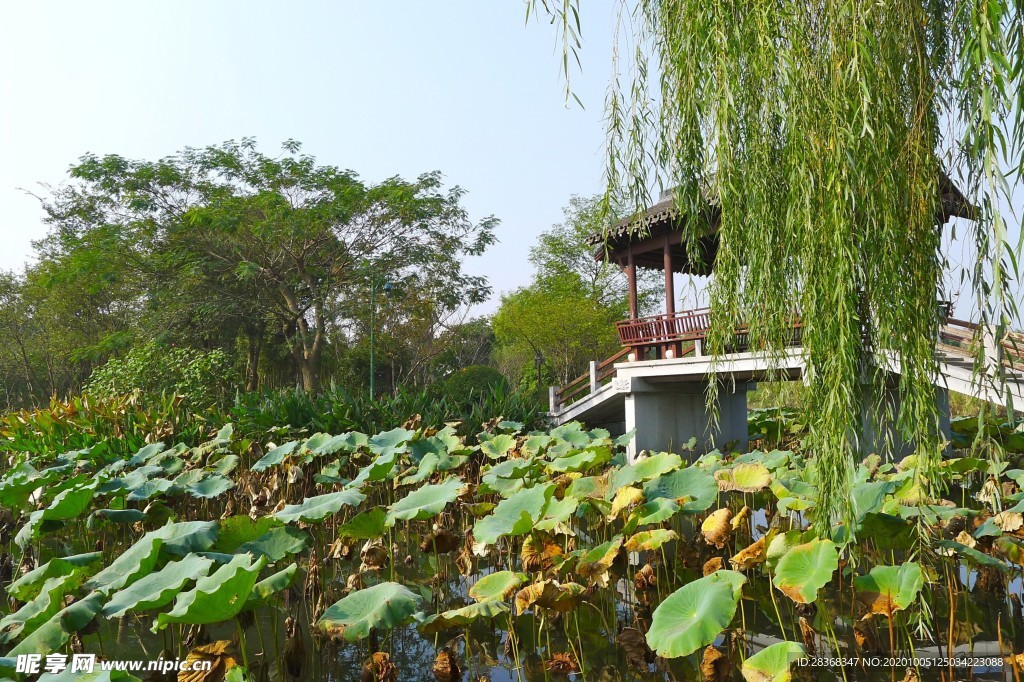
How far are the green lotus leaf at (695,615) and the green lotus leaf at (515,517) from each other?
107 cm

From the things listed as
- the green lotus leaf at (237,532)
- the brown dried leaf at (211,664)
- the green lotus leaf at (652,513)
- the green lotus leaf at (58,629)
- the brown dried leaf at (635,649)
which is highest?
the green lotus leaf at (237,532)

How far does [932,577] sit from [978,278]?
1517 mm

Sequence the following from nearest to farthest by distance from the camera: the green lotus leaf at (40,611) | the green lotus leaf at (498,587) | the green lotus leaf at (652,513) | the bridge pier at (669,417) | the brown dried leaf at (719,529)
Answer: the green lotus leaf at (40,611)
the green lotus leaf at (498,587)
the brown dried leaf at (719,529)
the green lotus leaf at (652,513)
the bridge pier at (669,417)

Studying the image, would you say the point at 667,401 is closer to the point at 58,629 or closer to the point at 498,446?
the point at 498,446

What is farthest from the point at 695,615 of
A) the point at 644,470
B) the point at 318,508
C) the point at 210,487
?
the point at 210,487

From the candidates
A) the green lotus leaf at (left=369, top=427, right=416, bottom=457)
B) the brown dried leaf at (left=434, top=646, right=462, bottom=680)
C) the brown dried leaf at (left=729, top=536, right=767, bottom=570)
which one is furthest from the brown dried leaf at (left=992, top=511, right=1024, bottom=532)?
the green lotus leaf at (left=369, top=427, right=416, bottom=457)

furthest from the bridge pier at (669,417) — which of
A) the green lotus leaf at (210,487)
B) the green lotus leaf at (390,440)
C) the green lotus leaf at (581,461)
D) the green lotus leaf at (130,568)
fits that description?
the green lotus leaf at (130,568)

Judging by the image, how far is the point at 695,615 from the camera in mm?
2631

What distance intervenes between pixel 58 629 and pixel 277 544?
1.05 m

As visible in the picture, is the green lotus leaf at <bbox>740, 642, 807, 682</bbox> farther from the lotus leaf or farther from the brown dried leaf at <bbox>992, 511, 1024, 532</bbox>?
the brown dried leaf at <bbox>992, 511, 1024, 532</bbox>

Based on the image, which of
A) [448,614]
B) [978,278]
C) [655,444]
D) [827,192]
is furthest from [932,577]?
[655,444]

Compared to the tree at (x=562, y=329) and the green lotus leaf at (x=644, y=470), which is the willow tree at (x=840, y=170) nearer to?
the green lotus leaf at (x=644, y=470)

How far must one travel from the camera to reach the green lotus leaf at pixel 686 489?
13.8 ft

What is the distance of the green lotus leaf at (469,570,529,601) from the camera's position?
335 centimetres
